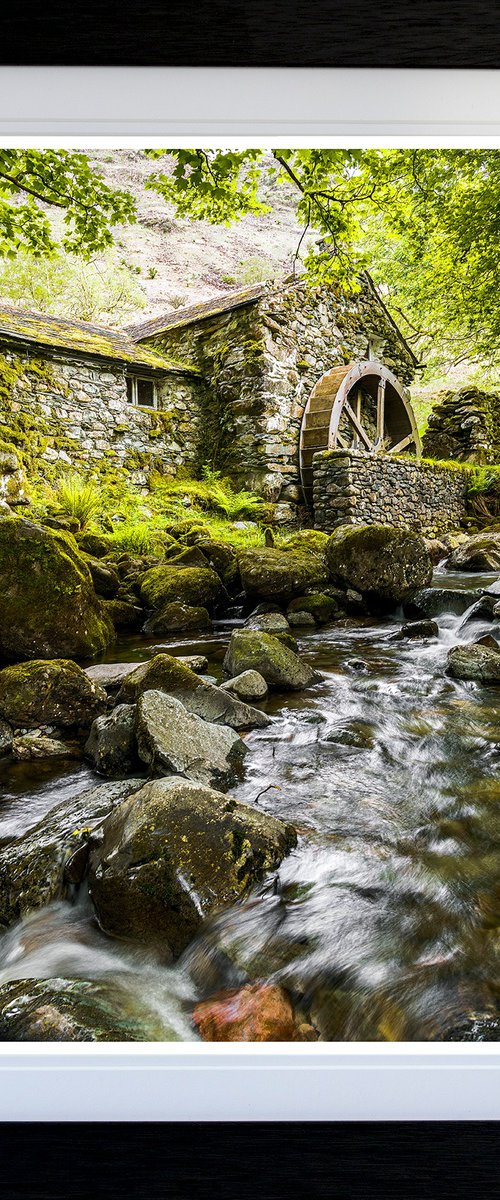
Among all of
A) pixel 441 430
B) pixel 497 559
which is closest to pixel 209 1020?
pixel 497 559

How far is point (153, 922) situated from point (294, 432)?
9443 mm

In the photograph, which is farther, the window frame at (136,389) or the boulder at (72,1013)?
the window frame at (136,389)

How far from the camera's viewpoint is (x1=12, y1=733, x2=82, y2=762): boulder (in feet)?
8.49

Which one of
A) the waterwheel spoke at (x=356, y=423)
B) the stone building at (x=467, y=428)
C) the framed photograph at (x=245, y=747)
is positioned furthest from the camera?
the stone building at (x=467, y=428)

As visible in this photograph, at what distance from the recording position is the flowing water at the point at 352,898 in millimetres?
1363

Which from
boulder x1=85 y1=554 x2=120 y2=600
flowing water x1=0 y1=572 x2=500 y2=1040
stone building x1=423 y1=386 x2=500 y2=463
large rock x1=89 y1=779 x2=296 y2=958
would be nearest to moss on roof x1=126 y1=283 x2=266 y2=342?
stone building x1=423 y1=386 x2=500 y2=463

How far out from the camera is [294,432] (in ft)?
33.0

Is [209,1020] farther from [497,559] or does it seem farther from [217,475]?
[217,475]

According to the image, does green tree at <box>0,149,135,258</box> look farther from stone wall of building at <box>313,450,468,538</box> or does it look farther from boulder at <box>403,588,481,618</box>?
stone wall of building at <box>313,450,468,538</box>

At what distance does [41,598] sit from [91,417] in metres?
6.03

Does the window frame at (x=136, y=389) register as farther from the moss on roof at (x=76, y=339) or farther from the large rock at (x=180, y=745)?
the large rock at (x=180, y=745)

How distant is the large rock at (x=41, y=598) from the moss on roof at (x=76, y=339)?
18.5 feet

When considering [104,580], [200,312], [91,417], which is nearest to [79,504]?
[104,580]
